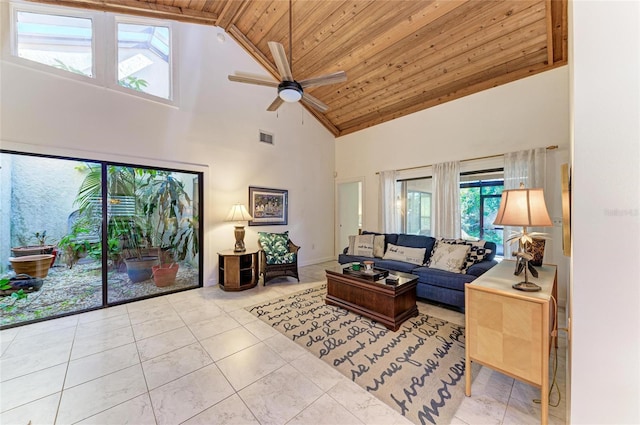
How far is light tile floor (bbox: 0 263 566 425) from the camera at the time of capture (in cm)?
151

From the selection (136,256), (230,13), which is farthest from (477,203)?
(136,256)

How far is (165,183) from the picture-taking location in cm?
378

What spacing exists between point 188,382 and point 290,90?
9.59ft

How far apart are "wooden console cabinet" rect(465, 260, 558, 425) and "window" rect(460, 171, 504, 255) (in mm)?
2675

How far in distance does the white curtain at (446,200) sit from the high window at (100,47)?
187 inches

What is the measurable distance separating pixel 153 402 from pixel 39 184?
3013mm

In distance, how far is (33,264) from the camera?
2824mm

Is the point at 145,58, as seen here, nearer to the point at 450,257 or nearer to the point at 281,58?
the point at 281,58

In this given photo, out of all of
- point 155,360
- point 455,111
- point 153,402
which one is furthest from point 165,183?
point 455,111

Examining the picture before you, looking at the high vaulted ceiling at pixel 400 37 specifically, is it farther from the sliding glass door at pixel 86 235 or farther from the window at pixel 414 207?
the sliding glass door at pixel 86 235

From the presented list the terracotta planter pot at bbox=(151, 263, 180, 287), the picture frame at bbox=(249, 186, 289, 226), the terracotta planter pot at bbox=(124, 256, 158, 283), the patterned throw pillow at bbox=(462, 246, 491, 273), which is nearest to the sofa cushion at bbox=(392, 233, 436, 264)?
the patterned throw pillow at bbox=(462, 246, 491, 273)

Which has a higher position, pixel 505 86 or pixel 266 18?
pixel 266 18

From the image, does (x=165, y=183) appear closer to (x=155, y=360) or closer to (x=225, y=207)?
(x=225, y=207)

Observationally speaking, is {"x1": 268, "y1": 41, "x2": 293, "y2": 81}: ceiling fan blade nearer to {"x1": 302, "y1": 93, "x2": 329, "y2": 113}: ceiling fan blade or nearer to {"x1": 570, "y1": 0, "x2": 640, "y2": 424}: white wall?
{"x1": 302, "y1": 93, "x2": 329, "y2": 113}: ceiling fan blade
